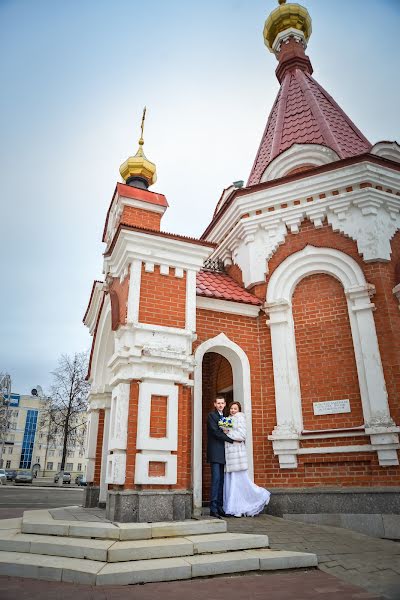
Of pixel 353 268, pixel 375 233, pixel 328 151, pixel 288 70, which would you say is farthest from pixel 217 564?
pixel 288 70

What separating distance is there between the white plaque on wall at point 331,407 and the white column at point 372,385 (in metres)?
0.28

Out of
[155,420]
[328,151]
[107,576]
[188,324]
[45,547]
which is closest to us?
[107,576]

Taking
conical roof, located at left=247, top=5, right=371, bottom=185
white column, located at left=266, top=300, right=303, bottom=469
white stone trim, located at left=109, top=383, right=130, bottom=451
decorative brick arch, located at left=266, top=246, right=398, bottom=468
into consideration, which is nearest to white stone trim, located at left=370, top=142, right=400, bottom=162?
conical roof, located at left=247, top=5, right=371, bottom=185

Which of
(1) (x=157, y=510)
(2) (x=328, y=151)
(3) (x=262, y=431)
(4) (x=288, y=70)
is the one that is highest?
(4) (x=288, y=70)

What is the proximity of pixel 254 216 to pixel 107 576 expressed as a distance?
6.52 meters

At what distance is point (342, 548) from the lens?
4.54 metres

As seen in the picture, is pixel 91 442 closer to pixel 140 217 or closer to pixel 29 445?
pixel 140 217

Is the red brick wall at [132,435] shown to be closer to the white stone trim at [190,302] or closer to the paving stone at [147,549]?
the paving stone at [147,549]

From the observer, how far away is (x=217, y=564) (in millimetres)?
3643

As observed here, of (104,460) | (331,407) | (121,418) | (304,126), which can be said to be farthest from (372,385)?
(304,126)

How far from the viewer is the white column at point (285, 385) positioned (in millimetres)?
6547

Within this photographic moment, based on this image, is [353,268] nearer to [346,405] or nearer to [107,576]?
[346,405]

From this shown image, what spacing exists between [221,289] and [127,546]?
4648 mm

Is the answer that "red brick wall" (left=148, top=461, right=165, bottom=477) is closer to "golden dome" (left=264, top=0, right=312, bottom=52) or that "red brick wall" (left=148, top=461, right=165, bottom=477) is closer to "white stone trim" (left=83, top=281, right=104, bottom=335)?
"white stone trim" (left=83, top=281, right=104, bottom=335)
